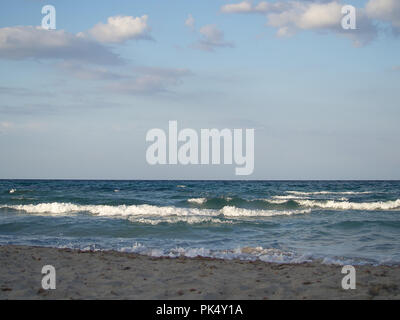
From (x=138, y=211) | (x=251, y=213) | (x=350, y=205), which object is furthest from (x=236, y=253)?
(x=350, y=205)

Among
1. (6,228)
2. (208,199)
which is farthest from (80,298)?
(208,199)

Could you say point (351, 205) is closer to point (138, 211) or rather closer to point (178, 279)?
point (138, 211)

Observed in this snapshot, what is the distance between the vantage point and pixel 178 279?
6633 millimetres

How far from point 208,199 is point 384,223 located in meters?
14.1

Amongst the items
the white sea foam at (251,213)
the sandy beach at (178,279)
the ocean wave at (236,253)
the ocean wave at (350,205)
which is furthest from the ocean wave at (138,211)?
the sandy beach at (178,279)

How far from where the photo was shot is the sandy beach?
5570mm

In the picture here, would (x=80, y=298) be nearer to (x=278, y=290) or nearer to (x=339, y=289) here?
(x=278, y=290)

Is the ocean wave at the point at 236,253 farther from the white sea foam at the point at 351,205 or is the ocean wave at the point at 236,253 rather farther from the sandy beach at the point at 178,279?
the white sea foam at the point at 351,205

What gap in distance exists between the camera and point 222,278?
668 cm

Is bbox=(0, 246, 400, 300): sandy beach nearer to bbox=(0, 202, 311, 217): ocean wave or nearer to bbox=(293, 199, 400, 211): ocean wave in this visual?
bbox=(0, 202, 311, 217): ocean wave

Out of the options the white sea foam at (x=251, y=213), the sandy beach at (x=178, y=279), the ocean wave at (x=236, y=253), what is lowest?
the white sea foam at (x=251, y=213)

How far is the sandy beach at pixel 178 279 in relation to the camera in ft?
18.3

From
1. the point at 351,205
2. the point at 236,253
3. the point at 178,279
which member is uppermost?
the point at 178,279

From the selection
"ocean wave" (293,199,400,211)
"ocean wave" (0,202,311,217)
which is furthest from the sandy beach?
"ocean wave" (293,199,400,211)
